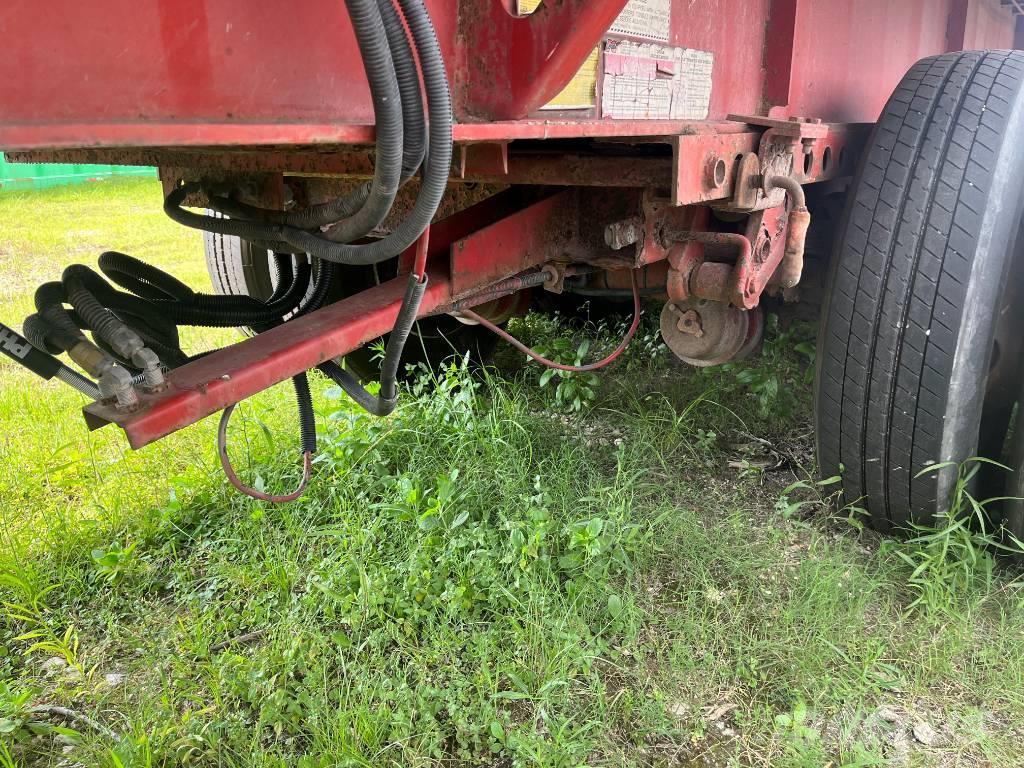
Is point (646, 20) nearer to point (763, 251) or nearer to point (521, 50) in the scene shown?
point (521, 50)

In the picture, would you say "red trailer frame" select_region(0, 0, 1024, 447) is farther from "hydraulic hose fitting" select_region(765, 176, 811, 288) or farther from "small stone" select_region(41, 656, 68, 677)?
"small stone" select_region(41, 656, 68, 677)

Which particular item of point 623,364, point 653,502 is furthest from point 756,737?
point 623,364

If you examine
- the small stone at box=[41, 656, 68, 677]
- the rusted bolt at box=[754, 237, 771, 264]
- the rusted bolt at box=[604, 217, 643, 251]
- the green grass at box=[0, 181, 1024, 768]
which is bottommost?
the small stone at box=[41, 656, 68, 677]

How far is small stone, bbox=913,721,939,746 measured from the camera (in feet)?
5.92

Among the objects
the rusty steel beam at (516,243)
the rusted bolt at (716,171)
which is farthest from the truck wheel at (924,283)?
the rusty steel beam at (516,243)

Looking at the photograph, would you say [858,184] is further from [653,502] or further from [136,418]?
[136,418]

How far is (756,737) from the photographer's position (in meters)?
1.80

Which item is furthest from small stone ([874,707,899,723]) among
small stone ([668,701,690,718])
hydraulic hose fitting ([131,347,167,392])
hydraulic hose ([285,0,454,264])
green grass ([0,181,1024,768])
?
hydraulic hose fitting ([131,347,167,392])

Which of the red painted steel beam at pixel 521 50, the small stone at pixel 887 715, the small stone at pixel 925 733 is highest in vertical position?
the red painted steel beam at pixel 521 50

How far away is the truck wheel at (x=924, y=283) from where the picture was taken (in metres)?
2.05

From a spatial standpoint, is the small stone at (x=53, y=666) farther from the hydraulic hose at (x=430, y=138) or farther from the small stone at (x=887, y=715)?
the small stone at (x=887, y=715)

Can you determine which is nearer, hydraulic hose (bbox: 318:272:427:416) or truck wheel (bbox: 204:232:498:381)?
hydraulic hose (bbox: 318:272:427:416)

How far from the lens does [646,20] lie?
68.0 inches

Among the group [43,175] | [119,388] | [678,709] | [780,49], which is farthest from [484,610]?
[43,175]
